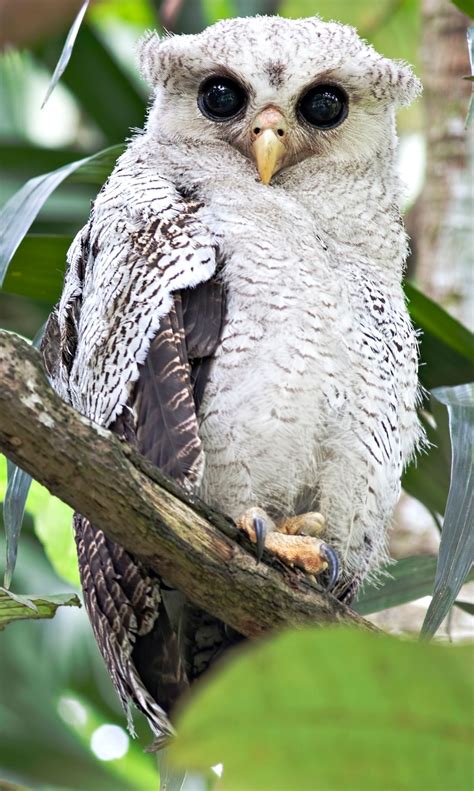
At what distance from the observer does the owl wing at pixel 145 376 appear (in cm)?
175

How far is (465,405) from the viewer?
1879mm

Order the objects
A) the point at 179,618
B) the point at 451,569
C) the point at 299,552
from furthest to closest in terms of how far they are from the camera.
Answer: the point at 179,618, the point at 299,552, the point at 451,569

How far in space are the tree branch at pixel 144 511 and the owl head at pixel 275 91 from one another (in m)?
0.91

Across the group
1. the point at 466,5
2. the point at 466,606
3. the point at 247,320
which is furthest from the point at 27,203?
the point at 466,606

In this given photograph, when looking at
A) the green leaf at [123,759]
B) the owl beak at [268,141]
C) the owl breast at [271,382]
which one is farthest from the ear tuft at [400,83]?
the green leaf at [123,759]

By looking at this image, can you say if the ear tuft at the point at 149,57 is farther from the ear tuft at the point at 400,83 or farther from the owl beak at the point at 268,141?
the ear tuft at the point at 400,83

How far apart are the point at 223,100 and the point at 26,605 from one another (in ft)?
3.96

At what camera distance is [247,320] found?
1888 mm

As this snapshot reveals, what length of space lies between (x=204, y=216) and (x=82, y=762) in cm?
247

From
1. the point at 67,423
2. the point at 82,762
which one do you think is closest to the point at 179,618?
the point at 67,423

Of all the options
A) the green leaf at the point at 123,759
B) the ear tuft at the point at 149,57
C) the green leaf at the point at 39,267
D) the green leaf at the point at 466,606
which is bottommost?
the green leaf at the point at 123,759

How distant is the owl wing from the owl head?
27 centimetres

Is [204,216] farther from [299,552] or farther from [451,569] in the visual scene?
[451,569]

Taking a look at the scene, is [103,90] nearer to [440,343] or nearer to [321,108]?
[321,108]
